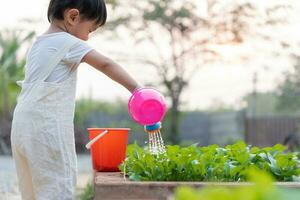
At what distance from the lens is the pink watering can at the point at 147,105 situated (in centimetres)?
296

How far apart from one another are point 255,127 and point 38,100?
15.5m

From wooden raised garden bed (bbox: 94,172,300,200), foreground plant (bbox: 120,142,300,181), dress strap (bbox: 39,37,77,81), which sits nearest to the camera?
wooden raised garden bed (bbox: 94,172,300,200)

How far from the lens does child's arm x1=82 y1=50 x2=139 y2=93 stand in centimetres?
297

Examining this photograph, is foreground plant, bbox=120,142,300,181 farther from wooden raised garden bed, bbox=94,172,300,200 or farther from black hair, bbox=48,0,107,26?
black hair, bbox=48,0,107,26

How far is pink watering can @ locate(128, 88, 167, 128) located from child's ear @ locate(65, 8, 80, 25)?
413 mm

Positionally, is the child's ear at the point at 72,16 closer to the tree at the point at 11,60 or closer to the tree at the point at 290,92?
the tree at the point at 11,60

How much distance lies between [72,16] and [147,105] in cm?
50

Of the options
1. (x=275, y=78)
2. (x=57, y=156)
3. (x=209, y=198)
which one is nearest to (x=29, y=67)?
(x=57, y=156)

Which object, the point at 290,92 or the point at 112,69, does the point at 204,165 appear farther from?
the point at 290,92

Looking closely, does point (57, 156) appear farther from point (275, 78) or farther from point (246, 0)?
point (246, 0)

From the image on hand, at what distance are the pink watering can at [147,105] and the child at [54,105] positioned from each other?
0.17ft

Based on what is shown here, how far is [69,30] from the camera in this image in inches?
124

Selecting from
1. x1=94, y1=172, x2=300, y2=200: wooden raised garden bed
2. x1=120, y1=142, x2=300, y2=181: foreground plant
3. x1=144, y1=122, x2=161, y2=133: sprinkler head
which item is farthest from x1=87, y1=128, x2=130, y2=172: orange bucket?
x1=94, y1=172, x2=300, y2=200: wooden raised garden bed

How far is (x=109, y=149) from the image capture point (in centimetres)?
346
